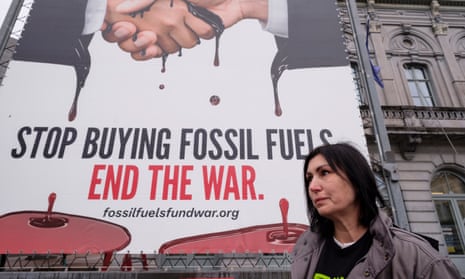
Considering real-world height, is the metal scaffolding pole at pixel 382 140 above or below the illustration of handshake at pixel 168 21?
below

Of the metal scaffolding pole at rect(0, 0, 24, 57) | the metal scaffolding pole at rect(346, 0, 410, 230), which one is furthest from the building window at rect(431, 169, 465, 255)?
the metal scaffolding pole at rect(0, 0, 24, 57)

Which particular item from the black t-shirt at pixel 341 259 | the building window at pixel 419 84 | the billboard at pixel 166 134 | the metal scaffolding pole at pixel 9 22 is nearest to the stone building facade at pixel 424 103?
the building window at pixel 419 84

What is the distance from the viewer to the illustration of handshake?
5395 millimetres

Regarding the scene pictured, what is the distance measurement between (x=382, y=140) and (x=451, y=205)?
302 inches

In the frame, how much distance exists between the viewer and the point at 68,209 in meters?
4.08

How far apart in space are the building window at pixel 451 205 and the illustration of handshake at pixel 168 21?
30.0 ft

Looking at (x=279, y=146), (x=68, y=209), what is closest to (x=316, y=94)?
(x=279, y=146)

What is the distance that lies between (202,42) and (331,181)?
4.65 m

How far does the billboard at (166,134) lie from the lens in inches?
159

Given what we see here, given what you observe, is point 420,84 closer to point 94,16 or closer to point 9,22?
point 94,16

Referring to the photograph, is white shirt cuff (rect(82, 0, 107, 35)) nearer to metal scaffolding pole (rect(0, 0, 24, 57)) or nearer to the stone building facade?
metal scaffolding pole (rect(0, 0, 24, 57))

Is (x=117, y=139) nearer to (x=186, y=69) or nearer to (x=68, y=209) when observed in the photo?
(x=68, y=209)

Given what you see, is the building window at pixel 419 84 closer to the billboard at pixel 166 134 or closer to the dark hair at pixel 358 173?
the billboard at pixel 166 134

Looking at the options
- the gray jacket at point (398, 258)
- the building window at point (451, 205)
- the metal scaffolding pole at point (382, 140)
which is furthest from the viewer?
the building window at point (451, 205)
